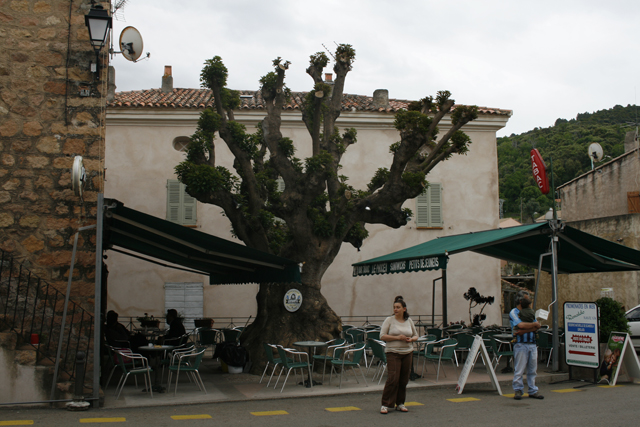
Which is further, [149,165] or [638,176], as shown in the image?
[638,176]

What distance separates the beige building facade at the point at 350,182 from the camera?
15.3 meters

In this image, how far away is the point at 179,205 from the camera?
15453mm

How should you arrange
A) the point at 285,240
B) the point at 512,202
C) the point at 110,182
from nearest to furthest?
1. the point at 285,240
2. the point at 110,182
3. the point at 512,202

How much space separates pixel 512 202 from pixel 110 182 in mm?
47305

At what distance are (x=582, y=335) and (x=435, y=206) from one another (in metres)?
8.06

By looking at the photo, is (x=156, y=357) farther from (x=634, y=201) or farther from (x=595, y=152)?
(x=595, y=152)

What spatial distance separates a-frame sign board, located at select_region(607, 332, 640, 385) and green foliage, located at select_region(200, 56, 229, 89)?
25.4 feet

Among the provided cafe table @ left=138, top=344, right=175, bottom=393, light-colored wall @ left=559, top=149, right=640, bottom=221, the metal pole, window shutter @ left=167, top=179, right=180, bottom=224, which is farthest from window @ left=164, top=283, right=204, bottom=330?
light-colored wall @ left=559, top=149, right=640, bottom=221

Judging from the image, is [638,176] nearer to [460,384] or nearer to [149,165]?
[460,384]

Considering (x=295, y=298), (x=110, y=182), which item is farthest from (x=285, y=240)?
(x=110, y=182)

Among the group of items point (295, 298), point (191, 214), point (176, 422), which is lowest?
point (176, 422)

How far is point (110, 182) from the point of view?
15.4 meters

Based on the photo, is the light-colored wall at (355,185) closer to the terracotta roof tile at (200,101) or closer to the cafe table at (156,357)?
the terracotta roof tile at (200,101)

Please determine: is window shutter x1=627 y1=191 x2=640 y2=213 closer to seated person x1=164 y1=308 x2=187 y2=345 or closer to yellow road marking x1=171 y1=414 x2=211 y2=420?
seated person x1=164 y1=308 x2=187 y2=345
